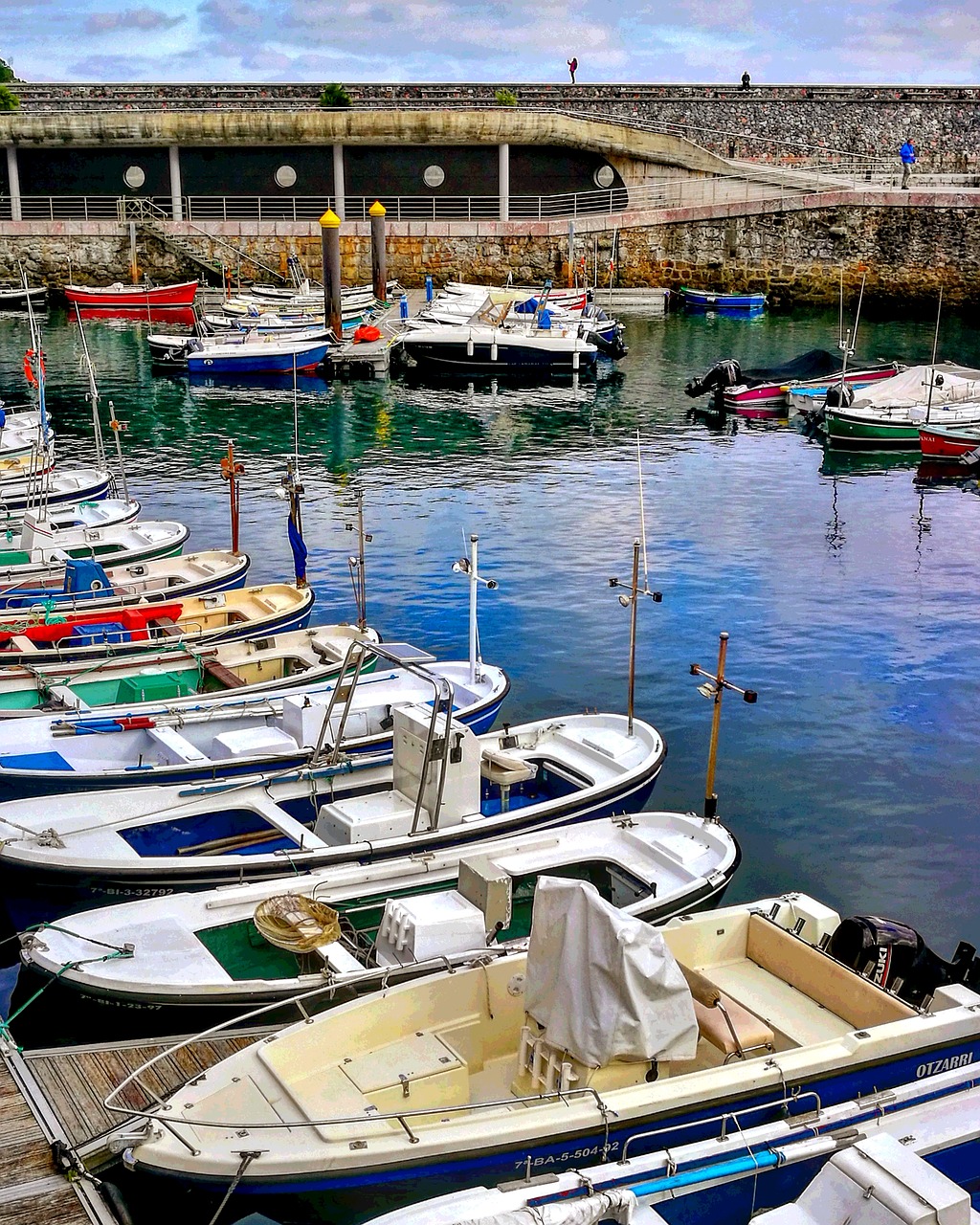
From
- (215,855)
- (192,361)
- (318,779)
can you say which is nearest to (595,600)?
(318,779)

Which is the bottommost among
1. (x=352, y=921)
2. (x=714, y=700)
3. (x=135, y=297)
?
(x=352, y=921)

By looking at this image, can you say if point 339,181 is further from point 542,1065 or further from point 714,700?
point 542,1065

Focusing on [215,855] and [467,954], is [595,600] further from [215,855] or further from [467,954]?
[467,954]

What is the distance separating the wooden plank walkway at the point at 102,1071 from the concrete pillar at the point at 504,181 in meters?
57.9

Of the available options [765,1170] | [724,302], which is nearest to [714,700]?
[765,1170]

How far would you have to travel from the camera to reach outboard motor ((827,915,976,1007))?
38.7 ft

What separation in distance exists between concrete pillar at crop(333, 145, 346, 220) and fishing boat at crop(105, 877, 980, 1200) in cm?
5874

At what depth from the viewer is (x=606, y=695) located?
2050 cm

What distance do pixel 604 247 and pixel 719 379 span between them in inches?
946

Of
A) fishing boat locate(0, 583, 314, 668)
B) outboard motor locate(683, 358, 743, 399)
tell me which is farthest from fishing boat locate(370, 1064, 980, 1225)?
outboard motor locate(683, 358, 743, 399)

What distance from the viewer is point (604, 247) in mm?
65375

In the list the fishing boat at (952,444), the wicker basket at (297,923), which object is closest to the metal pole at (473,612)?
the wicker basket at (297,923)

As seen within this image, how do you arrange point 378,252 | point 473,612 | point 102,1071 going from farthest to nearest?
1. point 378,252
2. point 473,612
3. point 102,1071

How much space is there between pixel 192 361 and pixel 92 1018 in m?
37.5
